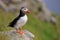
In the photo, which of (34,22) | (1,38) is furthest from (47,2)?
(1,38)

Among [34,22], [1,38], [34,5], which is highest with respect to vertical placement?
[34,5]

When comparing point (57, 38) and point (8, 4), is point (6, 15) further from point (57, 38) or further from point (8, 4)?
point (57, 38)

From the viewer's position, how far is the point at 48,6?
1560 centimetres

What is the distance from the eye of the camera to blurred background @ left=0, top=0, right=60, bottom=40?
46.6 feet

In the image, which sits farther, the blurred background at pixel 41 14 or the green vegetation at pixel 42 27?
the blurred background at pixel 41 14

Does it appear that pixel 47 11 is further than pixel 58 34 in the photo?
Yes

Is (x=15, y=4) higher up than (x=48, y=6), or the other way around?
(x=48, y=6)

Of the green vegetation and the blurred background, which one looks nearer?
the green vegetation

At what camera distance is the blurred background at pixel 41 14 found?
1420 cm

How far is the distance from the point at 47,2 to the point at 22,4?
1.13 m

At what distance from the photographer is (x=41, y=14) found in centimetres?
1584

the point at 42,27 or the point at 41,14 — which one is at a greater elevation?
the point at 41,14

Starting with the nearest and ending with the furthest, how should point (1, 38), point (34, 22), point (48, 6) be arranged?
point (1, 38) → point (34, 22) → point (48, 6)

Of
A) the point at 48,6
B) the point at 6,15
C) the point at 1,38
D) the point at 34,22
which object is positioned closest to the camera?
the point at 1,38
